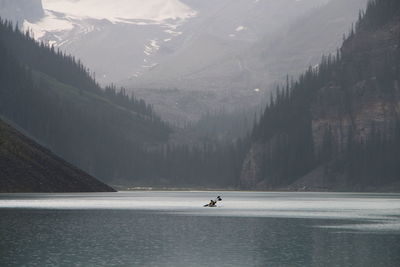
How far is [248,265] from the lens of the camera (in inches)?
2675

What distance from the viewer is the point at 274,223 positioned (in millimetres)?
116188

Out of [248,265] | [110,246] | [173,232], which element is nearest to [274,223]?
[173,232]

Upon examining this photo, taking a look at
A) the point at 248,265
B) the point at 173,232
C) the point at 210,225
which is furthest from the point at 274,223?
the point at 248,265

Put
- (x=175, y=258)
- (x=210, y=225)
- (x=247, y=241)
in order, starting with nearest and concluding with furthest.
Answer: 1. (x=175, y=258)
2. (x=247, y=241)
3. (x=210, y=225)

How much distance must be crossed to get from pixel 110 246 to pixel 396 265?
29.6 meters

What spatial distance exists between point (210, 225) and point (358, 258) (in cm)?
4101

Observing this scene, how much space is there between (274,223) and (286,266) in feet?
161

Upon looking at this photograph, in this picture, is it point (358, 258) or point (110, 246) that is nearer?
point (358, 258)

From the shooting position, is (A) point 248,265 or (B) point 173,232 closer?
(A) point 248,265

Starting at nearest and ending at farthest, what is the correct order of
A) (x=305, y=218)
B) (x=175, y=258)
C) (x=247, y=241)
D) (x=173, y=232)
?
1. (x=175, y=258)
2. (x=247, y=241)
3. (x=173, y=232)
4. (x=305, y=218)

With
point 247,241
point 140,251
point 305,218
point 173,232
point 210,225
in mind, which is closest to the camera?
point 140,251

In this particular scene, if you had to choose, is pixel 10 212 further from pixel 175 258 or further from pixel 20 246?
pixel 175 258

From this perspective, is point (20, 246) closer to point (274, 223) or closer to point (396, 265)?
point (396, 265)

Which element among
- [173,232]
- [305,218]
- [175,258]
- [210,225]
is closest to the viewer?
[175,258]
